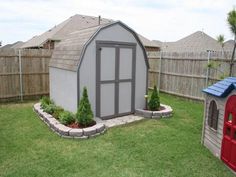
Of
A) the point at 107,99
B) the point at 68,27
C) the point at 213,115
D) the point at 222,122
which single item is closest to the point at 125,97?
the point at 107,99

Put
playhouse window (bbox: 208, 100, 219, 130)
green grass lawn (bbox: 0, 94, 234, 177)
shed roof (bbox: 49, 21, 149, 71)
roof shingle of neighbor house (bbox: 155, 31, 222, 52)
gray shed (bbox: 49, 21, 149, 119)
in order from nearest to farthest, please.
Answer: green grass lawn (bbox: 0, 94, 234, 177) → playhouse window (bbox: 208, 100, 219, 130) → shed roof (bbox: 49, 21, 149, 71) → gray shed (bbox: 49, 21, 149, 119) → roof shingle of neighbor house (bbox: 155, 31, 222, 52)

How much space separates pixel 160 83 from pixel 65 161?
7913 mm

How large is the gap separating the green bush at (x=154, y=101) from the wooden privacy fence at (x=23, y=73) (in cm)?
506

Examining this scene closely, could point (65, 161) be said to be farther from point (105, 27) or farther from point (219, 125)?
point (105, 27)

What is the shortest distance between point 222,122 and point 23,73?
7.97m

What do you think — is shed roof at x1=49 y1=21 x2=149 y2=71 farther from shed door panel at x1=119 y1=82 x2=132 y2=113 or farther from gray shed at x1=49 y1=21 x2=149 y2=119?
shed door panel at x1=119 y1=82 x2=132 y2=113

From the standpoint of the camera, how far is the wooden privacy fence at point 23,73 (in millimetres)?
8953

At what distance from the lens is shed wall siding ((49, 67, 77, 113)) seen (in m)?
6.37

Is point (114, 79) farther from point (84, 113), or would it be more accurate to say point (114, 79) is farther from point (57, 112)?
point (57, 112)

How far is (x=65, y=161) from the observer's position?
13.8ft

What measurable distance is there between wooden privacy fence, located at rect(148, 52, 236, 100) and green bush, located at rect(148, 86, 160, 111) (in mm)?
2259

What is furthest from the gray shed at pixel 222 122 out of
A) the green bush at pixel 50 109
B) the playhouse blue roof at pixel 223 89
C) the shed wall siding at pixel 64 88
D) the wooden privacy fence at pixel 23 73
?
the wooden privacy fence at pixel 23 73

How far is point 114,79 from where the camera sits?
6805mm

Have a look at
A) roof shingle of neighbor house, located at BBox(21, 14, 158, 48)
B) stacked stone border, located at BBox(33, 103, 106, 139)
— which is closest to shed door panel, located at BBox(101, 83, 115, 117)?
stacked stone border, located at BBox(33, 103, 106, 139)
